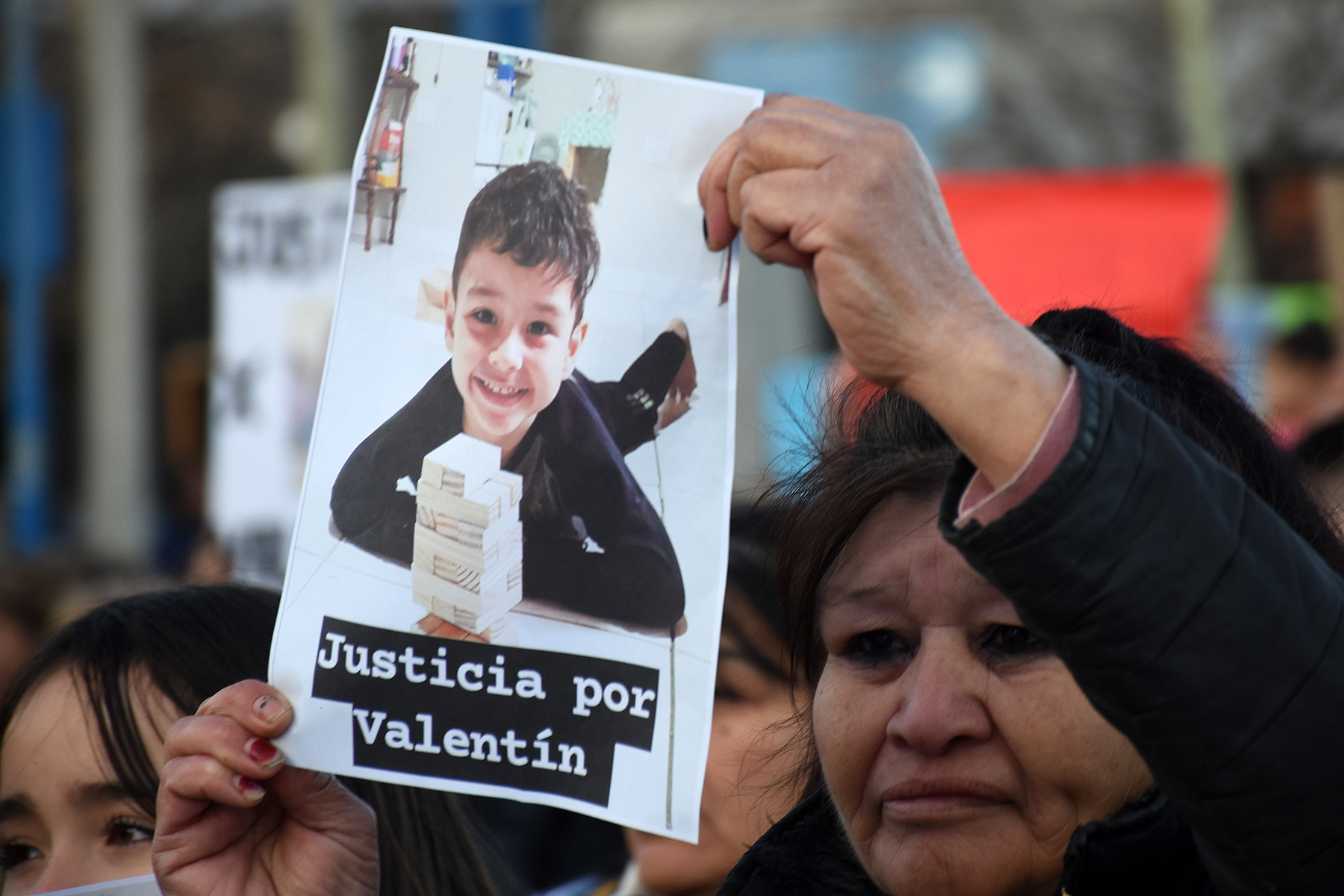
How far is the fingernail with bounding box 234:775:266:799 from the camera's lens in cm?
141

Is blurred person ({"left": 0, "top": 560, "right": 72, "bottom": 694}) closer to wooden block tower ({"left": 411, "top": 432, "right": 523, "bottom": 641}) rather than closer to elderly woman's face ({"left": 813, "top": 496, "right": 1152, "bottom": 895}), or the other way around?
wooden block tower ({"left": 411, "top": 432, "right": 523, "bottom": 641})

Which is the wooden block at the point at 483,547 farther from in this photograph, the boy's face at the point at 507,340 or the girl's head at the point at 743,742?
the girl's head at the point at 743,742

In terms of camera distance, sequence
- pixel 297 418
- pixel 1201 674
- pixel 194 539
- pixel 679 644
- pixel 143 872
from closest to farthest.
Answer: pixel 1201 674
pixel 679 644
pixel 143 872
pixel 297 418
pixel 194 539

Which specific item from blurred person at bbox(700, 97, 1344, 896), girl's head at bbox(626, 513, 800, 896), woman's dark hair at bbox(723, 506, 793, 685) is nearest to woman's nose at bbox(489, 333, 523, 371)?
blurred person at bbox(700, 97, 1344, 896)

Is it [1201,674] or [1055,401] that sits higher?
[1055,401]

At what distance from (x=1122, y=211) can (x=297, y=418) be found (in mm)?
3036

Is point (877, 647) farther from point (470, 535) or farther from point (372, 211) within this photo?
point (372, 211)

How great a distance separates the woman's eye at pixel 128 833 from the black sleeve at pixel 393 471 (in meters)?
0.58

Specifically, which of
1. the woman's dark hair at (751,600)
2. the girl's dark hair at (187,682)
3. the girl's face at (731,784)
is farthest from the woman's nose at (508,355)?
the woman's dark hair at (751,600)

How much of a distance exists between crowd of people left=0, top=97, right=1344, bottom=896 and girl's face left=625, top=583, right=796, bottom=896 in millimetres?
67

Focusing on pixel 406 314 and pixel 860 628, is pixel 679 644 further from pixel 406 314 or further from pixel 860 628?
pixel 406 314

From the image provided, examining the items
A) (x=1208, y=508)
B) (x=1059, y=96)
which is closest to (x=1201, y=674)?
(x=1208, y=508)

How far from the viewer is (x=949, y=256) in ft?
3.57

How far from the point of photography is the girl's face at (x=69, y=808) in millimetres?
1675
